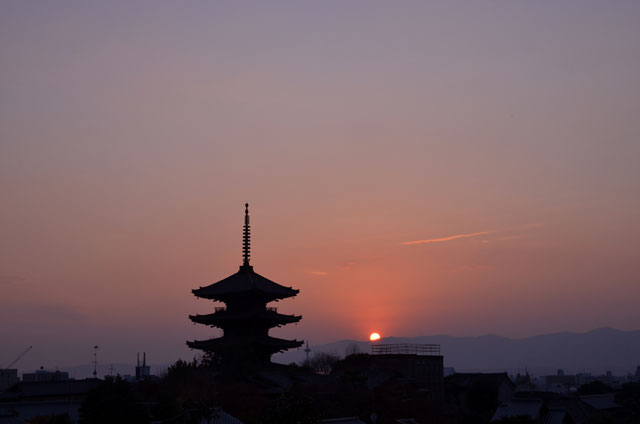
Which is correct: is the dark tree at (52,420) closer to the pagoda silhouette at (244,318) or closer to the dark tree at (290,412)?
the dark tree at (290,412)

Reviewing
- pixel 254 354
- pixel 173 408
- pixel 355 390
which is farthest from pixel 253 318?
pixel 173 408

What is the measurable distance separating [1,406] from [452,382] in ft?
191

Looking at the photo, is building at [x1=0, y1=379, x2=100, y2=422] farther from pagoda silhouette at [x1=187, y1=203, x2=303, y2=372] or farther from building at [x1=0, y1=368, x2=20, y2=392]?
building at [x1=0, y1=368, x2=20, y2=392]

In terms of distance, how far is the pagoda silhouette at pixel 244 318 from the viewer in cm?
8706

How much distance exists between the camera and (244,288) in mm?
89188

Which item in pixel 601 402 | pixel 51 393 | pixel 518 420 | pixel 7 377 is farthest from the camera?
pixel 7 377

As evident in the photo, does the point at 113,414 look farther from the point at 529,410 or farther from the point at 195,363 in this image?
the point at 529,410

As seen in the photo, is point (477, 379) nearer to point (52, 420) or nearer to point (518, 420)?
point (518, 420)

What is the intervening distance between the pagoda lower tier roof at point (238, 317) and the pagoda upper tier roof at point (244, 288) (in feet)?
7.26

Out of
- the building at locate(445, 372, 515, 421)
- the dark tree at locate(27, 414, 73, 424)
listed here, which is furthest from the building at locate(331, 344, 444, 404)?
the dark tree at locate(27, 414, 73, 424)

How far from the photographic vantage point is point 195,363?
81.5 m

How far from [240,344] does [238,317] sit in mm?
3862

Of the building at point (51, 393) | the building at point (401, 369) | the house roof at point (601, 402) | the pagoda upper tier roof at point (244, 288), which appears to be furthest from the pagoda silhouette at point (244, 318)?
the house roof at point (601, 402)

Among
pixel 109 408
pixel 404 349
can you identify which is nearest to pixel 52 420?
pixel 109 408
